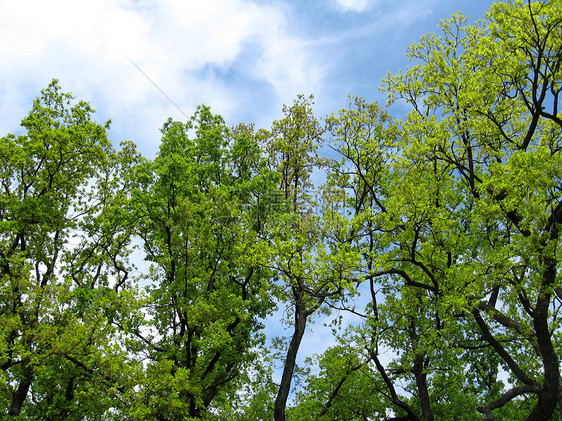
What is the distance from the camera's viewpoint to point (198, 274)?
1756 cm

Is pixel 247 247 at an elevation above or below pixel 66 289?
above

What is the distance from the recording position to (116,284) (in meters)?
20.4

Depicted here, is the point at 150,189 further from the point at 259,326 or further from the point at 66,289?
the point at 259,326

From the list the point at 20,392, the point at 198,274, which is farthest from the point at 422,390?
the point at 20,392

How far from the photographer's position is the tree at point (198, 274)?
15742 millimetres

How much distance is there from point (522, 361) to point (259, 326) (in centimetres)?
1100

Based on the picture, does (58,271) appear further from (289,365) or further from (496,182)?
(496,182)

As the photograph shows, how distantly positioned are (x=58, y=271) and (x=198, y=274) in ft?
23.5

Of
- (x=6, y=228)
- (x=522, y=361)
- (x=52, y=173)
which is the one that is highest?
(x=52, y=173)

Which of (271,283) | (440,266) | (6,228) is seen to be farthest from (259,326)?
(6,228)

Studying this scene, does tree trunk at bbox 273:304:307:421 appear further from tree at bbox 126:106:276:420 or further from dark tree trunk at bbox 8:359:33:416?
dark tree trunk at bbox 8:359:33:416

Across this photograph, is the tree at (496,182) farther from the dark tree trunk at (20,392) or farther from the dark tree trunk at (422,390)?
the dark tree trunk at (20,392)

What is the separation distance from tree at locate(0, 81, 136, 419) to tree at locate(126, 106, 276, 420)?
174cm

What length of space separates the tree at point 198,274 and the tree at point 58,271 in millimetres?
1741
